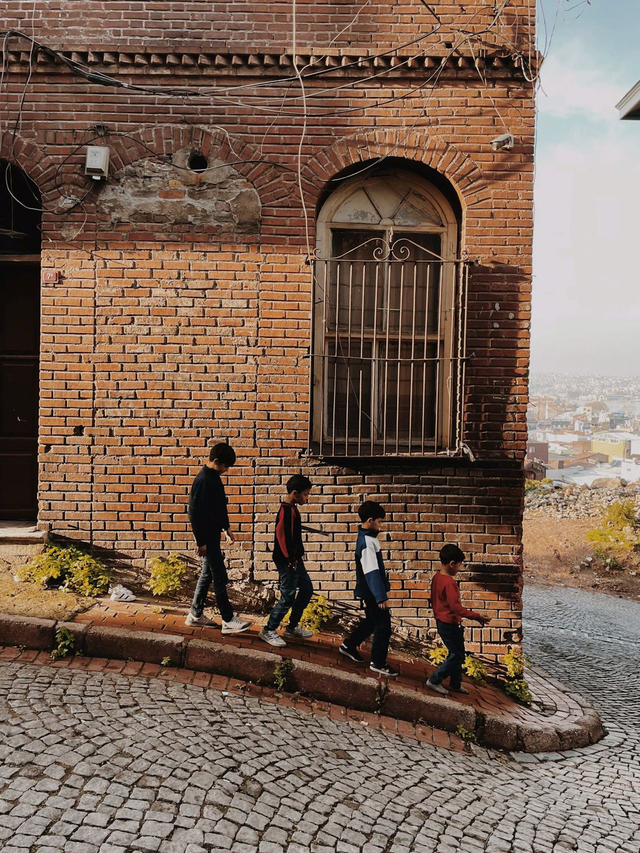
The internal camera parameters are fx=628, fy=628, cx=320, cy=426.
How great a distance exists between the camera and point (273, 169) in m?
5.95

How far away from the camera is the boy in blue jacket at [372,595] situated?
5.07 meters

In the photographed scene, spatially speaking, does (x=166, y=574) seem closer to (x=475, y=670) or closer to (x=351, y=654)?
(x=351, y=654)

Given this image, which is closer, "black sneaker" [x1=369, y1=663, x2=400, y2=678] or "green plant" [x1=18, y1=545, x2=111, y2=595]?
"black sneaker" [x1=369, y1=663, x2=400, y2=678]

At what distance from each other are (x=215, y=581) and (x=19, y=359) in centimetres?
331

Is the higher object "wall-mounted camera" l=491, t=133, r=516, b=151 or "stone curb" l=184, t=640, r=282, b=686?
"wall-mounted camera" l=491, t=133, r=516, b=151

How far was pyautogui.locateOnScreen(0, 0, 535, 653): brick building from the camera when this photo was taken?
5.92m

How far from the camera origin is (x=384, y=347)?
636 centimetres

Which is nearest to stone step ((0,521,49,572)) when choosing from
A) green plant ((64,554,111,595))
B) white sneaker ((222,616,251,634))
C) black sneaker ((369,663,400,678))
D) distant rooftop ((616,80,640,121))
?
green plant ((64,554,111,595))

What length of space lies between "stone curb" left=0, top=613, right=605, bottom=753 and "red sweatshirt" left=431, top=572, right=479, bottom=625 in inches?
24.7

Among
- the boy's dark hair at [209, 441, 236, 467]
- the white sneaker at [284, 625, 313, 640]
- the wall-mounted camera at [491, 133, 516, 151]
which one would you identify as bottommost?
the white sneaker at [284, 625, 313, 640]

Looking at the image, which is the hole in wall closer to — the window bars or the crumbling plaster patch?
the crumbling plaster patch

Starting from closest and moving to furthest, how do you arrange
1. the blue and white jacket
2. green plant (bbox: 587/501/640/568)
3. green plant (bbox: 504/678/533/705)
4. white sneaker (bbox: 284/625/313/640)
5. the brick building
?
the blue and white jacket → white sneaker (bbox: 284/625/313/640) → green plant (bbox: 504/678/533/705) → the brick building → green plant (bbox: 587/501/640/568)

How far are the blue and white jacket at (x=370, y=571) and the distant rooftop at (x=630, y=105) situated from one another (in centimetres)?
790

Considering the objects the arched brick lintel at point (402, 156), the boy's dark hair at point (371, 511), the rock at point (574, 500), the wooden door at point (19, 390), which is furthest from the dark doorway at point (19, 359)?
the rock at point (574, 500)
